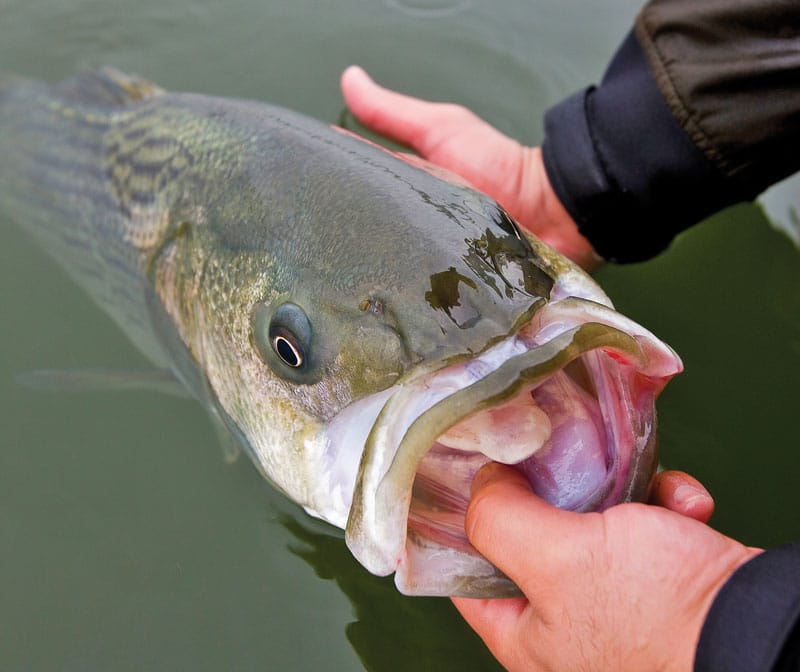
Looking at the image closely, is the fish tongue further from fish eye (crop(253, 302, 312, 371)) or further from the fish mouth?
fish eye (crop(253, 302, 312, 371))

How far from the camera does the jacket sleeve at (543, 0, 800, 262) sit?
2396mm

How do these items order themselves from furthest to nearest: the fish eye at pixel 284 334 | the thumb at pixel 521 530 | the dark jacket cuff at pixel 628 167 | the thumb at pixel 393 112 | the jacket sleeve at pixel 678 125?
the thumb at pixel 393 112, the dark jacket cuff at pixel 628 167, the jacket sleeve at pixel 678 125, the fish eye at pixel 284 334, the thumb at pixel 521 530

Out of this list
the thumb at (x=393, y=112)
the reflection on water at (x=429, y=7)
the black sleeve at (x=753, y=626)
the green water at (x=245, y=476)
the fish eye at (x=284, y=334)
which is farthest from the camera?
the reflection on water at (x=429, y=7)

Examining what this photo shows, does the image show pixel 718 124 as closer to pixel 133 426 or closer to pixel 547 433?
pixel 547 433

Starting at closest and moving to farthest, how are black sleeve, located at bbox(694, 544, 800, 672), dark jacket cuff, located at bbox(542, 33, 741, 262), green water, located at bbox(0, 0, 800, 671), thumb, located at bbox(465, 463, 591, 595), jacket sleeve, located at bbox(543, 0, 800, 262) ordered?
1. black sleeve, located at bbox(694, 544, 800, 672)
2. thumb, located at bbox(465, 463, 591, 595)
3. green water, located at bbox(0, 0, 800, 671)
4. jacket sleeve, located at bbox(543, 0, 800, 262)
5. dark jacket cuff, located at bbox(542, 33, 741, 262)

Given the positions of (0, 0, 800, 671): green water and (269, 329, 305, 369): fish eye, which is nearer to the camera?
(269, 329, 305, 369): fish eye

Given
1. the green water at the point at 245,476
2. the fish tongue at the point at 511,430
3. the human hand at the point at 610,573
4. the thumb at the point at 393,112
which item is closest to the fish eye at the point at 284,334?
the fish tongue at the point at 511,430

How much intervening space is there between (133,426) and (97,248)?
65 cm

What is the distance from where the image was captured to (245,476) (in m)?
2.43

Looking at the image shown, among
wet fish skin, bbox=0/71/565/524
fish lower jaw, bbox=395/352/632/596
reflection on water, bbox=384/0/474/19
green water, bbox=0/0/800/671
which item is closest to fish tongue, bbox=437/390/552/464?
fish lower jaw, bbox=395/352/632/596

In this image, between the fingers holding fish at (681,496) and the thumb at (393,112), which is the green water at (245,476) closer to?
the thumb at (393,112)

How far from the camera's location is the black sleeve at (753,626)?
1184 mm

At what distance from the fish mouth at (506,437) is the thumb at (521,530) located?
0.07 meters

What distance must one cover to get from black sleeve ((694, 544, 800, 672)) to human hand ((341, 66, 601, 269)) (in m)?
1.68
